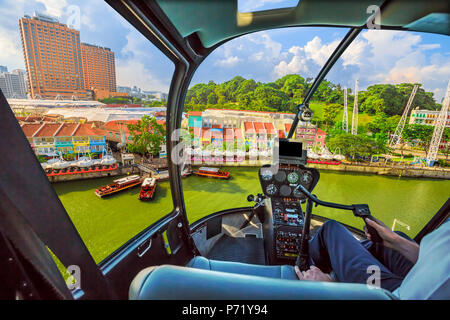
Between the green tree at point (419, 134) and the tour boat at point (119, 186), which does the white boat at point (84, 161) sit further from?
the green tree at point (419, 134)

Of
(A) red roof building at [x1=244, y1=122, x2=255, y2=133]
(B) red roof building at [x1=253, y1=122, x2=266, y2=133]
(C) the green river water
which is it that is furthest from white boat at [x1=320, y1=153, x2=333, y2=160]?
(A) red roof building at [x1=244, y1=122, x2=255, y2=133]

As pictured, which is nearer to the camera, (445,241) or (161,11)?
(445,241)

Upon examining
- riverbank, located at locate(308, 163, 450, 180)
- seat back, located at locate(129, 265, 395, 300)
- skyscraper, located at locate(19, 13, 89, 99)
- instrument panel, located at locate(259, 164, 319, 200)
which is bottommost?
riverbank, located at locate(308, 163, 450, 180)

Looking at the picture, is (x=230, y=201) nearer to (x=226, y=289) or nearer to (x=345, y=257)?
(x=345, y=257)

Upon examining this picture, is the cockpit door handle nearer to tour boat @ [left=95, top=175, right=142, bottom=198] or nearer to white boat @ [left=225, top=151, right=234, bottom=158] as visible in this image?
tour boat @ [left=95, top=175, right=142, bottom=198]

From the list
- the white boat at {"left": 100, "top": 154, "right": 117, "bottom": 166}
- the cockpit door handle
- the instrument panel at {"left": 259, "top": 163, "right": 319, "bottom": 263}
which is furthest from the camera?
the white boat at {"left": 100, "top": 154, "right": 117, "bottom": 166}

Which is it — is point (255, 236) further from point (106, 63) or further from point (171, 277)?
point (106, 63)

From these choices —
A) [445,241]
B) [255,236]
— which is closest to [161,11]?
[445,241]
